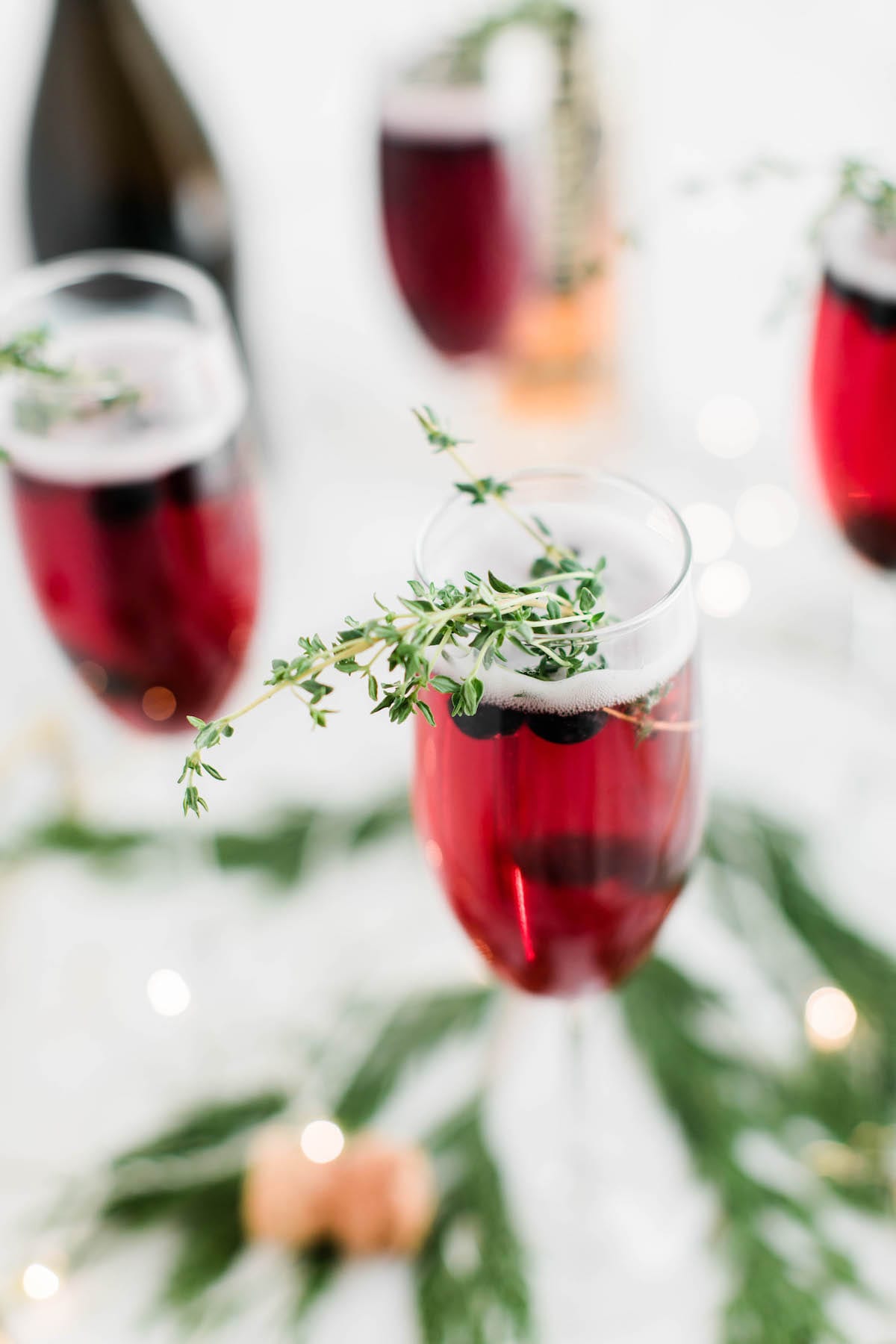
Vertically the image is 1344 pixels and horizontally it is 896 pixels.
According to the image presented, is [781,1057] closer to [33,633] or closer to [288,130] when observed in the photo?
[33,633]

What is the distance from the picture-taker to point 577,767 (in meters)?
0.69

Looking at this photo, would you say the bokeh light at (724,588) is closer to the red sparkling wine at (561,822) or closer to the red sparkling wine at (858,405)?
the red sparkling wine at (858,405)

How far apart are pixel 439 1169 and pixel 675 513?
0.49 meters

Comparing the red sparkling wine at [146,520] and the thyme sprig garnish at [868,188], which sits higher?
the thyme sprig garnish at [868,188]

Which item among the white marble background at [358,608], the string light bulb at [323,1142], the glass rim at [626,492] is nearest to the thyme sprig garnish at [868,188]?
the white marble background at [358,608]

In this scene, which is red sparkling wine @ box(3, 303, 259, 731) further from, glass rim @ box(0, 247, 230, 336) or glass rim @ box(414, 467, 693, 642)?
glass rim @ box(414, 467, 693, 642)

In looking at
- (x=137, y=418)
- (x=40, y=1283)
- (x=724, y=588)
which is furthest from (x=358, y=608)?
(x=40, y=1283)

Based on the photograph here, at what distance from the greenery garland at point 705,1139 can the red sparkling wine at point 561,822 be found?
0.72 ft

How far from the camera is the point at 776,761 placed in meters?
1.21

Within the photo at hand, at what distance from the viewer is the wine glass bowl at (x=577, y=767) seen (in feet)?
2.21

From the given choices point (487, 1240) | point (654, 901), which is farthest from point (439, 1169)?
point (654, 901)

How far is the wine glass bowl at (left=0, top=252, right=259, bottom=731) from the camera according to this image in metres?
0.92

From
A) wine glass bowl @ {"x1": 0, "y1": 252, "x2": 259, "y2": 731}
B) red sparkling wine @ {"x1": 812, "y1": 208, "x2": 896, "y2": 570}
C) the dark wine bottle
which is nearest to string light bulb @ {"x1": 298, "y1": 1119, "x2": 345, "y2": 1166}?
wine glass bowl @ {"x1": 0, "y1": 252, "x2": 259, "y2": 731}

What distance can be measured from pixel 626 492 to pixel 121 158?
0.99m
